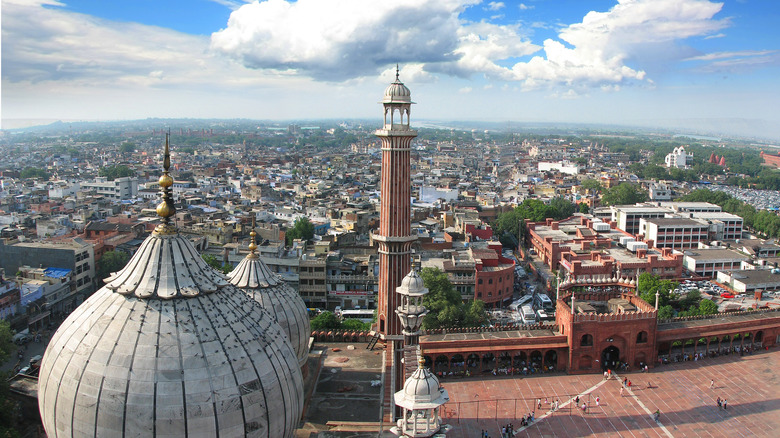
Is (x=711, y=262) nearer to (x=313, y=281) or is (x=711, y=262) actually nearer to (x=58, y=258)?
(x=313, y=281)

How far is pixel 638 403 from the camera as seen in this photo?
28.5 metres

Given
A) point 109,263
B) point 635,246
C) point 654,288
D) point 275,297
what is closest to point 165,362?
point 275,297

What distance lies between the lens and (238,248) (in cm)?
5141

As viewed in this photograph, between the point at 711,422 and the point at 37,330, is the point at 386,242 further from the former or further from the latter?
the point at 37,330

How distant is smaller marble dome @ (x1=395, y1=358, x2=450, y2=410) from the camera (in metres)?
16.2

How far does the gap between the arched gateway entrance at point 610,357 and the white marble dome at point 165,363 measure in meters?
21.8

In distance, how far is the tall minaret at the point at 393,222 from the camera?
28.3 meters

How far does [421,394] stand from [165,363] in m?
6.56

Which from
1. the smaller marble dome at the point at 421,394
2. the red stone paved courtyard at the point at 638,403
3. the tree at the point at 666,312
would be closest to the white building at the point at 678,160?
the tree at the point at 666,312

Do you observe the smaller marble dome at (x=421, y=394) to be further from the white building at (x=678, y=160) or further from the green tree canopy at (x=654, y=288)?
the white building at (x=678, y=160)

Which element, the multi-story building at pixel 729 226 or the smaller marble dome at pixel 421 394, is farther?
the multi-story building at pixel 729 226

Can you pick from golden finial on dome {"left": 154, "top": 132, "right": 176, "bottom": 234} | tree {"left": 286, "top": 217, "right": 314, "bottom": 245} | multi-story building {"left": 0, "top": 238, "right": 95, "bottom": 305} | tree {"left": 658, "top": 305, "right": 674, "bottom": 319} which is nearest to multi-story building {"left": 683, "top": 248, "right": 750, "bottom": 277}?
tree {"left": 658, "top": 305, "right": 674, "bottom": 319}

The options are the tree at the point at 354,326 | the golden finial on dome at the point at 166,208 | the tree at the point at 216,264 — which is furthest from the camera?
the tree at the point at 216,264

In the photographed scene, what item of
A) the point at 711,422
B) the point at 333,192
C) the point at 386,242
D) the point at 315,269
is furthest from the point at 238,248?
the point at 333,192
